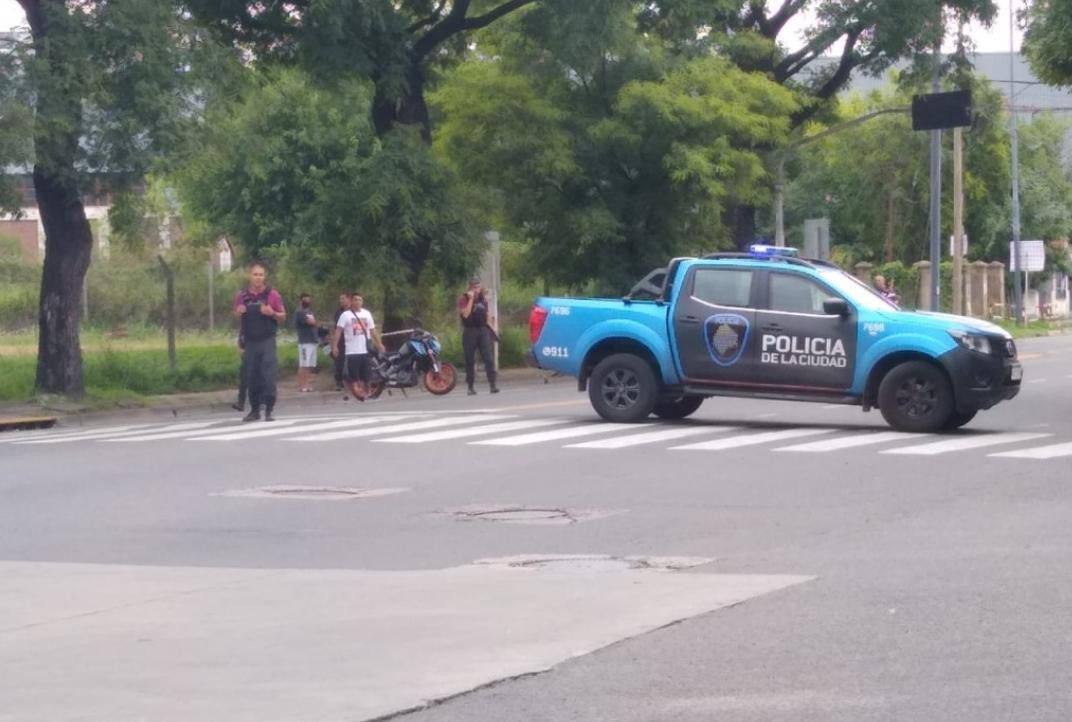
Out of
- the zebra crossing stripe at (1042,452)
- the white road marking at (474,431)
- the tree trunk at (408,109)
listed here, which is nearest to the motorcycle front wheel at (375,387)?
the tree trunk at (408,109)

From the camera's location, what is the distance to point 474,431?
66.3 ft

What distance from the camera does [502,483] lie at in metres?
15.6

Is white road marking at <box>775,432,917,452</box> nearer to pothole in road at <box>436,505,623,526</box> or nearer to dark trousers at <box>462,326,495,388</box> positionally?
pothole in road at <box>436,505,623,526</box>

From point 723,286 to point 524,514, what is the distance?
724 cm

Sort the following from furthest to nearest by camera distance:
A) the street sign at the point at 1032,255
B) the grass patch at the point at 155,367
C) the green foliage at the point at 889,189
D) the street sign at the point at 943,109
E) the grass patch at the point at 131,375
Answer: the green foliage at the point at 889,189 < the street sign at the point at 1032,255 < the street sign at the point at 943,109 < the grass patch at the point at 155,367 < the grass patch at the point at 131,375

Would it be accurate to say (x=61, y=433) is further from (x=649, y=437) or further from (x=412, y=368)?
(x=649, y=437)

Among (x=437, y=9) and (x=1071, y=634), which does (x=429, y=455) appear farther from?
(x=437, y=9)

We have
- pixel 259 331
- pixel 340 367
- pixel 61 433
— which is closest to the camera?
pixel 259 331

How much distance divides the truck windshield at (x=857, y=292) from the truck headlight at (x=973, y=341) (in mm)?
896

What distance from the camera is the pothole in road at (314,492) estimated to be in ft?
48.7

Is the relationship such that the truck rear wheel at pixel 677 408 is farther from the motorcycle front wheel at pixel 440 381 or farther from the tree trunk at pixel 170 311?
the tree trunk at pixel 170 311

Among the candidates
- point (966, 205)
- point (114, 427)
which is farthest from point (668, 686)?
point (966, 205)

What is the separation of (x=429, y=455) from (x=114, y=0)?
10.4m

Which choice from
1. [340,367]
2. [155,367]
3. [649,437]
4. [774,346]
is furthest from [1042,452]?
[155,367]
